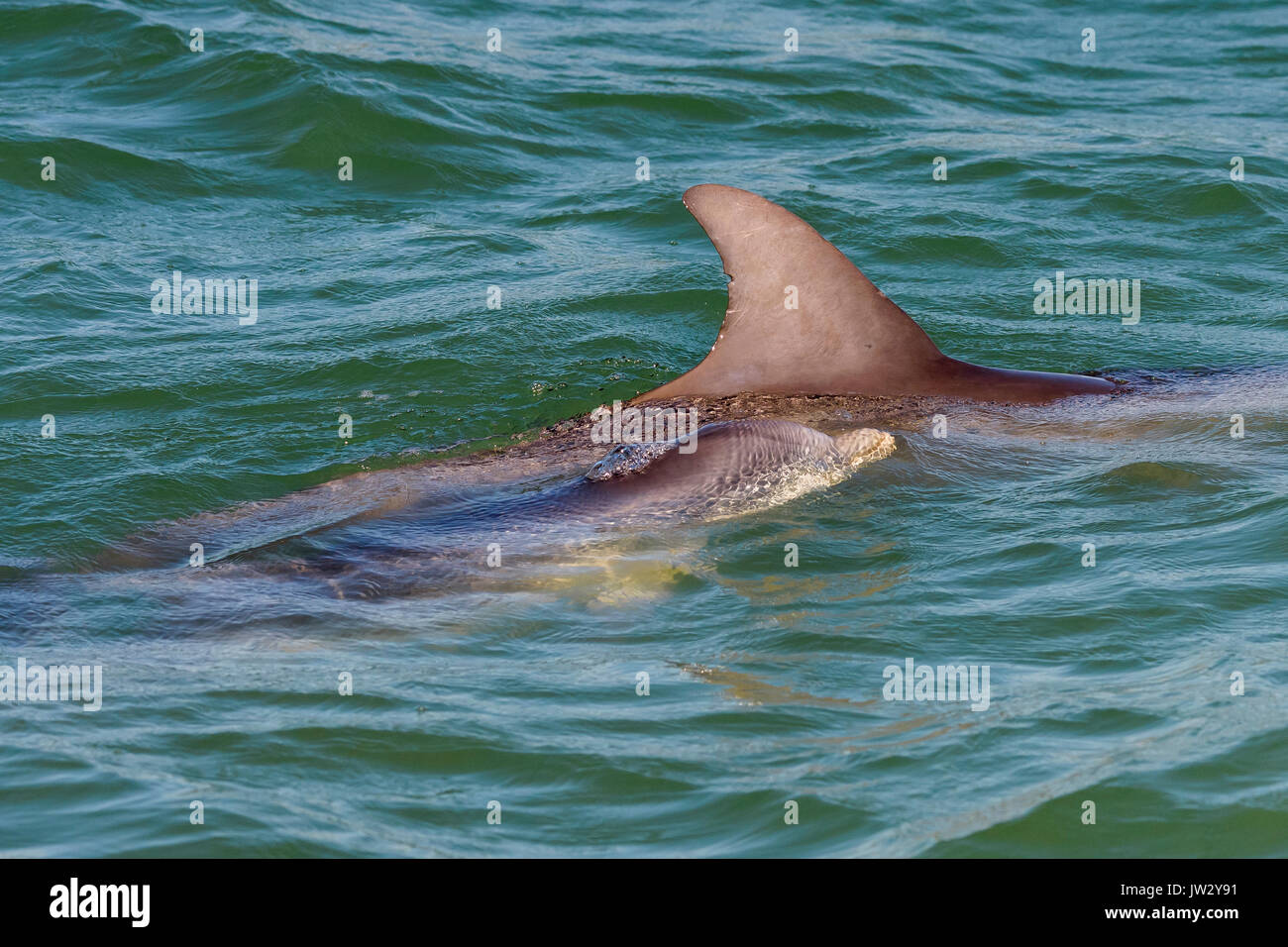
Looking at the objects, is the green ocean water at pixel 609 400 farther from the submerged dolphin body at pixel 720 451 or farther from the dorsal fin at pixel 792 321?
the dorsal fin at pixel 792 321

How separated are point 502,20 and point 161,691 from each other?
11.7 m

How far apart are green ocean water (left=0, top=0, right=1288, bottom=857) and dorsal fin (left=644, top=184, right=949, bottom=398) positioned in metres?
0.55

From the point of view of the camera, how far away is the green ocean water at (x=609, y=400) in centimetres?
440

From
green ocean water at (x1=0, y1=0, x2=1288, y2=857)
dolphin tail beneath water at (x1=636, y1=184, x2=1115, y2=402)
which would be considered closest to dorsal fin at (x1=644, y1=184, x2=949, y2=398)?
dolphin tail beneath water at (x1=636, y1=184, x2=1115, y2=402)

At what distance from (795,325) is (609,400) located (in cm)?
133

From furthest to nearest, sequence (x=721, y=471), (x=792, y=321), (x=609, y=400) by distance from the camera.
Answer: (x=609, y=400)
(x=792, y=321)
(x=721, y=471)

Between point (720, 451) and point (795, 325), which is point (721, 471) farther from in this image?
point (795, 325)

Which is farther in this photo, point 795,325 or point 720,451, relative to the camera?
point 795,325

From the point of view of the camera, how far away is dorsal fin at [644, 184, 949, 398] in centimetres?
680

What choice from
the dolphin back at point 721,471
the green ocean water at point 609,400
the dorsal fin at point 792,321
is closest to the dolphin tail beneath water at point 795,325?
the dorsal fin at point 792,321

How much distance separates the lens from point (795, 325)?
6.83 m

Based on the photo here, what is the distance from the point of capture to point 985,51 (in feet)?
50.3

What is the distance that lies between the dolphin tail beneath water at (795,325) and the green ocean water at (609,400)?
1.59 ft

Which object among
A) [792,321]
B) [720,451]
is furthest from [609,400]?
[720,451]
